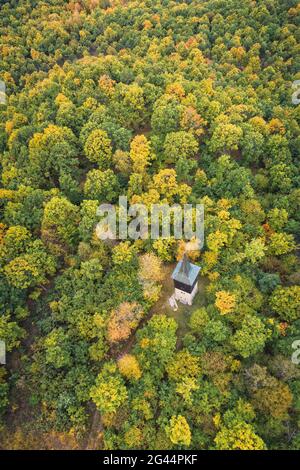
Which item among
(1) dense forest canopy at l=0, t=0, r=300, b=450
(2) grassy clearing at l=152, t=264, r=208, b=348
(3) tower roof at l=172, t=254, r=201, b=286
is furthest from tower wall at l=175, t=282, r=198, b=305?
(3) tower roof at l=172, t=254, r=201, b=286

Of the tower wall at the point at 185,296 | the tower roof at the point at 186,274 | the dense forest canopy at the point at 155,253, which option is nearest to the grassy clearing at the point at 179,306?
the dense forest canopy at the point at 155,253

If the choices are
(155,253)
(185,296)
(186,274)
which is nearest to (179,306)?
(185,296)

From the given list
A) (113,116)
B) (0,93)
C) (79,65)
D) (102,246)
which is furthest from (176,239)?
(0,93)

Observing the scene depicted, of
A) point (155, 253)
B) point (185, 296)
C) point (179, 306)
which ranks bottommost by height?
point (179, 306)

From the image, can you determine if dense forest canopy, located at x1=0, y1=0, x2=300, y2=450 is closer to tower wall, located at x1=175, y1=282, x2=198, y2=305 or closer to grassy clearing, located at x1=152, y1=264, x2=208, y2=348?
grassy clearing, located at x1=152, y1=264, x2=208, y2=348

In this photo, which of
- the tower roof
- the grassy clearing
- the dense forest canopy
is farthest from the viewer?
the grassy clearing

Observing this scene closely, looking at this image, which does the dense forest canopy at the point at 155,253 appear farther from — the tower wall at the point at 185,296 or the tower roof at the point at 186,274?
the tower roof at the point at 186,274

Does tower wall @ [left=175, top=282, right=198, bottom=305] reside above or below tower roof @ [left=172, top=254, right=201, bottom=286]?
below

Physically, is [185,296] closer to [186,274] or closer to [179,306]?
[179,306]
